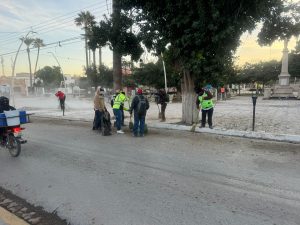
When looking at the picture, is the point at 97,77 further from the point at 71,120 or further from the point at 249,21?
the point at 249,21

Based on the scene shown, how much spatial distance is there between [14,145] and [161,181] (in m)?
4.26

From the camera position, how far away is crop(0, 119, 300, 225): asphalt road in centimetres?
376

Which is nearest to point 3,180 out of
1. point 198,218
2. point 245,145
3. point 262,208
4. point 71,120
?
point 198,218

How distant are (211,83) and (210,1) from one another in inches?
122

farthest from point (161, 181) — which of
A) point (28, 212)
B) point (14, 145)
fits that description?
point (14, 145)

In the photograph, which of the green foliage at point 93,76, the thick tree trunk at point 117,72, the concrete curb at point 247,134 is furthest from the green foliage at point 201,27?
the green foliage at point 93,76

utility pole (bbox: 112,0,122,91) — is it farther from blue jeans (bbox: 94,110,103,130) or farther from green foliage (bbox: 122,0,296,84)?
blue jeans (bbox: 94,110,103,130)

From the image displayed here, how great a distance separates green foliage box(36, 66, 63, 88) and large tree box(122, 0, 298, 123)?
7282cm

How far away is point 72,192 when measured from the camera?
4609mm

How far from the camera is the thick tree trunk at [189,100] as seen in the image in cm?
1131

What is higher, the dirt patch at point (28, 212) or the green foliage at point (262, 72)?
the green foliage at point (262, 72)

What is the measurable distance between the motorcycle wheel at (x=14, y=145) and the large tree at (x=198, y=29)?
6234mm

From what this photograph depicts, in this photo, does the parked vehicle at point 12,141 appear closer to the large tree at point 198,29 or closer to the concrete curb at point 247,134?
the concrete curb at point 247,134

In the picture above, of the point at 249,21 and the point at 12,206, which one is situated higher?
the point at 249,21
